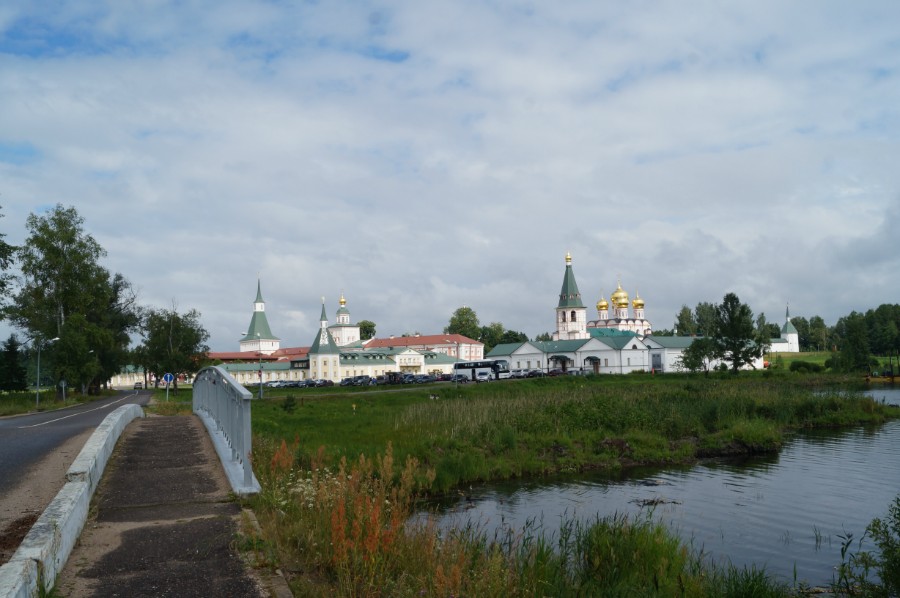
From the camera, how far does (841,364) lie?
76000 millimetres

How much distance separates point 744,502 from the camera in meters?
17.5

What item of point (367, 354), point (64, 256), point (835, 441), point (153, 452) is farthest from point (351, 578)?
point (367, 354)

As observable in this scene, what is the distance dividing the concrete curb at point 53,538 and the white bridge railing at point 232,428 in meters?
1.69

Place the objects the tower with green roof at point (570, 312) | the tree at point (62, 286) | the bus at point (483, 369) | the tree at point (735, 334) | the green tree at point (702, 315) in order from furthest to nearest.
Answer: the green tree at point (702, 315) < the tower with green roof at point (570, 312) < the bus at point (483, 369) < the tree at point (735, 334) < the tree at point (62, 286)

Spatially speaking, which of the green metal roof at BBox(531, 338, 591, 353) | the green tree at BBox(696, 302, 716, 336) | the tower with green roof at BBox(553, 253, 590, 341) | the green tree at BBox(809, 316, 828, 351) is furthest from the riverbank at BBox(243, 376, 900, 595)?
the green tree at BBox(809, 316, 828, 351)

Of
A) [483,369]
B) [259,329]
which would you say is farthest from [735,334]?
[259,329]

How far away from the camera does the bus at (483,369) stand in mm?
84500

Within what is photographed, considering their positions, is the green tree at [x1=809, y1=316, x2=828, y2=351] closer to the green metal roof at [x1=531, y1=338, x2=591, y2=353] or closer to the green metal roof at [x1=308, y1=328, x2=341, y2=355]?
the green metal roof at [x1=531, y1=338, x2=591, y2=353]

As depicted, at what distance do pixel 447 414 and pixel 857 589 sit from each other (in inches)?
784

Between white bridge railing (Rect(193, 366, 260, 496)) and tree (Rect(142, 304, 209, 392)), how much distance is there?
4411 cm

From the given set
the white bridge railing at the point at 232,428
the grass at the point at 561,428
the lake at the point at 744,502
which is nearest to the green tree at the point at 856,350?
the grass at the point at 561,428

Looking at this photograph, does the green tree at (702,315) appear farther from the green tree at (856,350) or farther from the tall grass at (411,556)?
the tall grass at (411,556)

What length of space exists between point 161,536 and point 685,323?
141 meters

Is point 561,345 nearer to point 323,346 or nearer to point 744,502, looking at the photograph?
point 323,346
